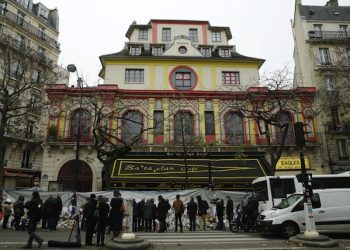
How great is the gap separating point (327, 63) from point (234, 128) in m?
13.4

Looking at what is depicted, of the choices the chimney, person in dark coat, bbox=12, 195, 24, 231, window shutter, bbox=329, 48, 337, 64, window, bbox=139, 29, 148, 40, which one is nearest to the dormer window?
window, bbox=139, 29, 148, 40

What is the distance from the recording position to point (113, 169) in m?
20.6

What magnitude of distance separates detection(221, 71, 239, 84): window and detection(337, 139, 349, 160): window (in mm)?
10796

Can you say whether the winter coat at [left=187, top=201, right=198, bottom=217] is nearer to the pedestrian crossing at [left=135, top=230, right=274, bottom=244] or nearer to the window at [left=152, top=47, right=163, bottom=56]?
the pedestrian crossing at [left=135, top=230, right=274, bottom=244]

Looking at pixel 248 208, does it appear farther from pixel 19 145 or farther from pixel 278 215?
pixel 19 145

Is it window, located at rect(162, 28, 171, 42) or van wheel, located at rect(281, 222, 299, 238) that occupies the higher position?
window, located at rect(162, 28, 171, 42)

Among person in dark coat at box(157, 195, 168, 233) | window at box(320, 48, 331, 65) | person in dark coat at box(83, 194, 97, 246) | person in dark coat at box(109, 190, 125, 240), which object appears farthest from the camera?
window at box(320, 48, 331, 65)

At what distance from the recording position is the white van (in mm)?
10844

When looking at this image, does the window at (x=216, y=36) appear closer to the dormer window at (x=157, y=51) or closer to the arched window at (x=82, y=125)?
the dormer window at (x=157, y=51)

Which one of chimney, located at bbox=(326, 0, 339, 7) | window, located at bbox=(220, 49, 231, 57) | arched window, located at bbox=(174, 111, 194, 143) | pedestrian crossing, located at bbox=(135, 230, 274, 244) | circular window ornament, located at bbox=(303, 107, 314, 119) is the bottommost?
pedestrian crossing, located at bbox=(135, 230, 274, 244)

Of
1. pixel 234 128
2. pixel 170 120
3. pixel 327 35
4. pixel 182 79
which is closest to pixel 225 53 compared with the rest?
pixel 182 79

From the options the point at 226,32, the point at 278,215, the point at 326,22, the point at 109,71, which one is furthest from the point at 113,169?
the point at 326,22

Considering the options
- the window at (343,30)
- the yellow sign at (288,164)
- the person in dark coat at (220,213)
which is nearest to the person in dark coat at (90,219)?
the person in dark coat at (220,213)

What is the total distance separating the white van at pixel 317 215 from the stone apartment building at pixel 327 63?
12378 millimetres
